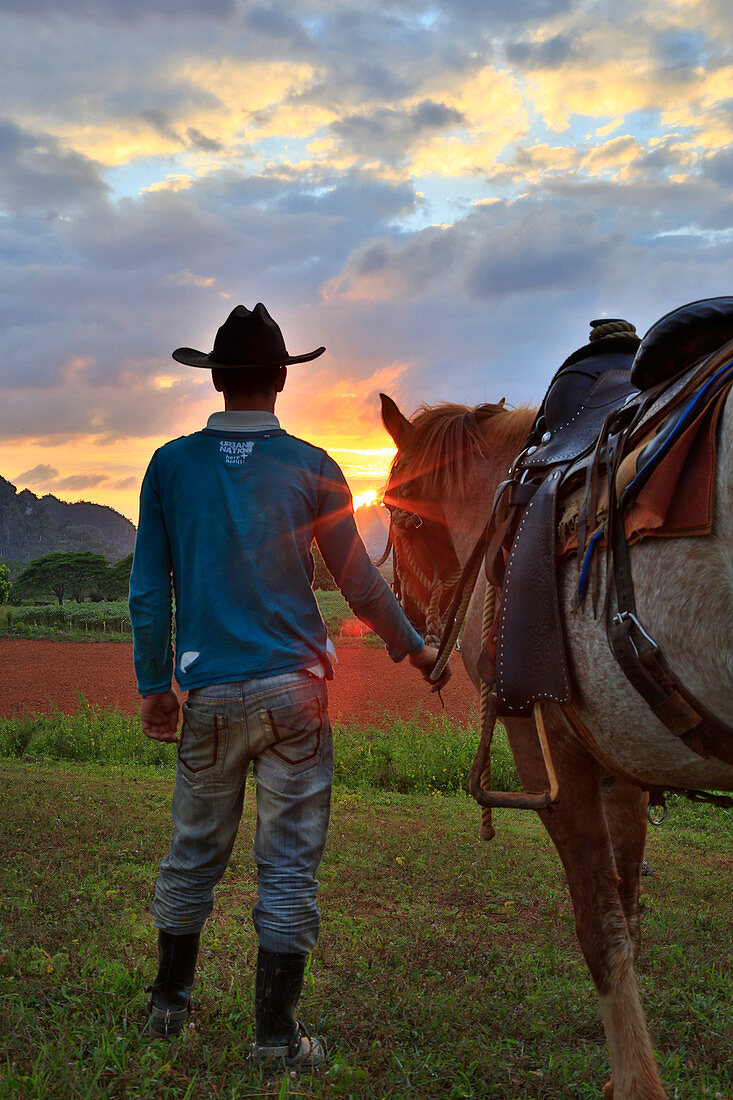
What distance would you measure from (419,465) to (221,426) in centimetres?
118

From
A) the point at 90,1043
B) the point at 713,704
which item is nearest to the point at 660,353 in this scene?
the point at 713,704

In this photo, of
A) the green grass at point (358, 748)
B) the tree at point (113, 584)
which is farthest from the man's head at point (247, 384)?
the tree at point (113, 584)

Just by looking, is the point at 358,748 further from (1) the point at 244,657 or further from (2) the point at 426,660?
(1) the point at 244,657

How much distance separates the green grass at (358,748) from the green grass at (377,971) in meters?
1.91

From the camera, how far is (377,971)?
10.8 ft

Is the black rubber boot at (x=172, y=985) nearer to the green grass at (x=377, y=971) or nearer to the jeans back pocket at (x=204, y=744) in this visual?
the green grass at (x=377, y=971)

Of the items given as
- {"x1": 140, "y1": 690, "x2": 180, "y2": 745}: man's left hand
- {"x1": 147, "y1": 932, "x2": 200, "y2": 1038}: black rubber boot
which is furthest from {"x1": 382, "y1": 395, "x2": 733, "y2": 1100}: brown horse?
{"x1": 147, "y1": 932, "x2": 200, "y2": 1038}: black rubber boot

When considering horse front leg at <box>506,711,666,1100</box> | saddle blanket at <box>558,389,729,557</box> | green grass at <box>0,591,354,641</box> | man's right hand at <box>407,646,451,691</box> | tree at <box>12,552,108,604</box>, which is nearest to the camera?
saddle blanket at <box>558,389,729,557</box>

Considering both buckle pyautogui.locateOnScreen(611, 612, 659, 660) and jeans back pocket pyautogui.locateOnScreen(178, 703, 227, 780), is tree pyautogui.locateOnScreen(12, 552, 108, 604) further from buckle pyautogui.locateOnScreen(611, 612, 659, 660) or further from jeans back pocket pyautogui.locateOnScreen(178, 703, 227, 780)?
Result: buckle pyautogui.locateOnScreen(611, 612, 659, 660)

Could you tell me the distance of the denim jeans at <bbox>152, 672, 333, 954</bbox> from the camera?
7.32 feet

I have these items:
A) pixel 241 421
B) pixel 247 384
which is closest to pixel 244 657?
pixel 241 421

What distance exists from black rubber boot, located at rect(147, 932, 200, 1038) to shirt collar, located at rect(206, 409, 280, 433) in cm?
166

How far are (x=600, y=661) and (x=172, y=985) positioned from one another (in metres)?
1.78

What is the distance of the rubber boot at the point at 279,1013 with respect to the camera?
2.25m
